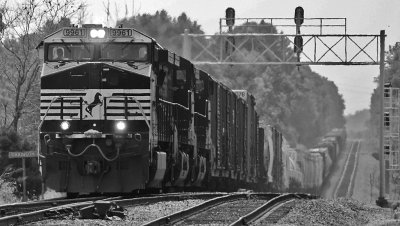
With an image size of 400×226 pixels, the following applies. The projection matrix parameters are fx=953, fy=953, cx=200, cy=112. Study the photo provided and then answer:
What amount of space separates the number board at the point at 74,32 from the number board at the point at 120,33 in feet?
1.98

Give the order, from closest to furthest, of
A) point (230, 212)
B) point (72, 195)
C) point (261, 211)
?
1. point (230, 212)
2. point (261, 211)
3. point (72, 195)

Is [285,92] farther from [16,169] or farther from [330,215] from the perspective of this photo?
[330,215]

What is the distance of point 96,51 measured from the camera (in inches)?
814

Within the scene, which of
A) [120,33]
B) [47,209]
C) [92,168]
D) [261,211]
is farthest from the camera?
[120,33]

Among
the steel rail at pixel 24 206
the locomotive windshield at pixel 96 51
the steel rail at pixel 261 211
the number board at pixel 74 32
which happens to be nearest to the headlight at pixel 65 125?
the locomotive windshield at pixel 96 51

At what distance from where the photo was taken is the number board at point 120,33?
20.6 m

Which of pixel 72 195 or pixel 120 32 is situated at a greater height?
pixel 120 32

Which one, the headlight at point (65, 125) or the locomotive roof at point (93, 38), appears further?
the locomotive roof at point (93, 38)

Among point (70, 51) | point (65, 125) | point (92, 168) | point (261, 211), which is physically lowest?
point (261, 211)

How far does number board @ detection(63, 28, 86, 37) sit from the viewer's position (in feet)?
67.6

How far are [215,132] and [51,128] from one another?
9.69 m

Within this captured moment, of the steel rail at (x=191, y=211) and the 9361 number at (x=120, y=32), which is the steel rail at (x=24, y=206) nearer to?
the steel rail at (x=191, y=211)

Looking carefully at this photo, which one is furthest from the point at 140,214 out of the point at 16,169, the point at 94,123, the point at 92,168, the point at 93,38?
the point at 16,169

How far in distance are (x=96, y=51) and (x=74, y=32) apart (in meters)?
0.62
